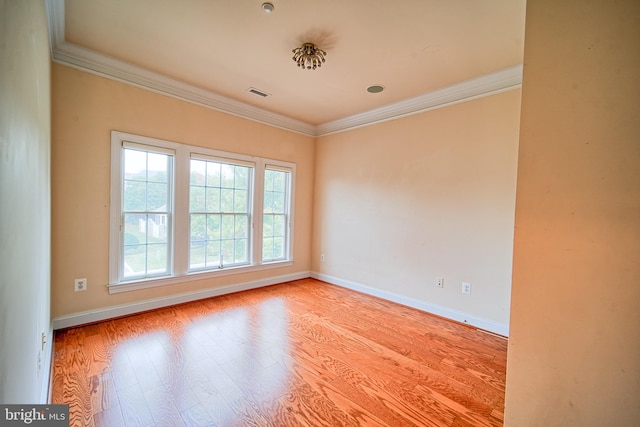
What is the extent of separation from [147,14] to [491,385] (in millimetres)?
3866

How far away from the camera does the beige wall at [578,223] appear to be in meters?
0.98

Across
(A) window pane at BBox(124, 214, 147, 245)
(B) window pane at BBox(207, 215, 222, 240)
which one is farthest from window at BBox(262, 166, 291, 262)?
(A) window pane at BBox(124, 214, 147, 245)

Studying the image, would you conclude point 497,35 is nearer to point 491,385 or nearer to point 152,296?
point 491,385

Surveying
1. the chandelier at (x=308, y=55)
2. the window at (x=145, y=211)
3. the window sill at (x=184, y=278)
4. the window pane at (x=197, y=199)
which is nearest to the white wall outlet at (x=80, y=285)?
the window sill at (x=184, y=278)

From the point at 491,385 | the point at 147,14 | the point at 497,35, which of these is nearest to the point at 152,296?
the point at 147,14

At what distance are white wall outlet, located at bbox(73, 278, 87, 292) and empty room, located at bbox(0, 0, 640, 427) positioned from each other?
20 millimetres

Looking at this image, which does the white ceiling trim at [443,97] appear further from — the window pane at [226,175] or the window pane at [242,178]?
the window pane at [226,175]

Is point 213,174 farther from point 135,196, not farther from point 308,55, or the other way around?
point 308,55

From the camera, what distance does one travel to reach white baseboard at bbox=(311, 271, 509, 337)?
285cm

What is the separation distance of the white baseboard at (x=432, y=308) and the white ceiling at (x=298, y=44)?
252 centimetres

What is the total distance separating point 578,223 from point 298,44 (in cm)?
237

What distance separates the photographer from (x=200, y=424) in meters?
1.55

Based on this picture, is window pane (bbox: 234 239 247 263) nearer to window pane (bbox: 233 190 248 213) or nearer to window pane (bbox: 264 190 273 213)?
window pane (bbox: 233 190 248 213)

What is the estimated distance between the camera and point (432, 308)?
331 centimetres
